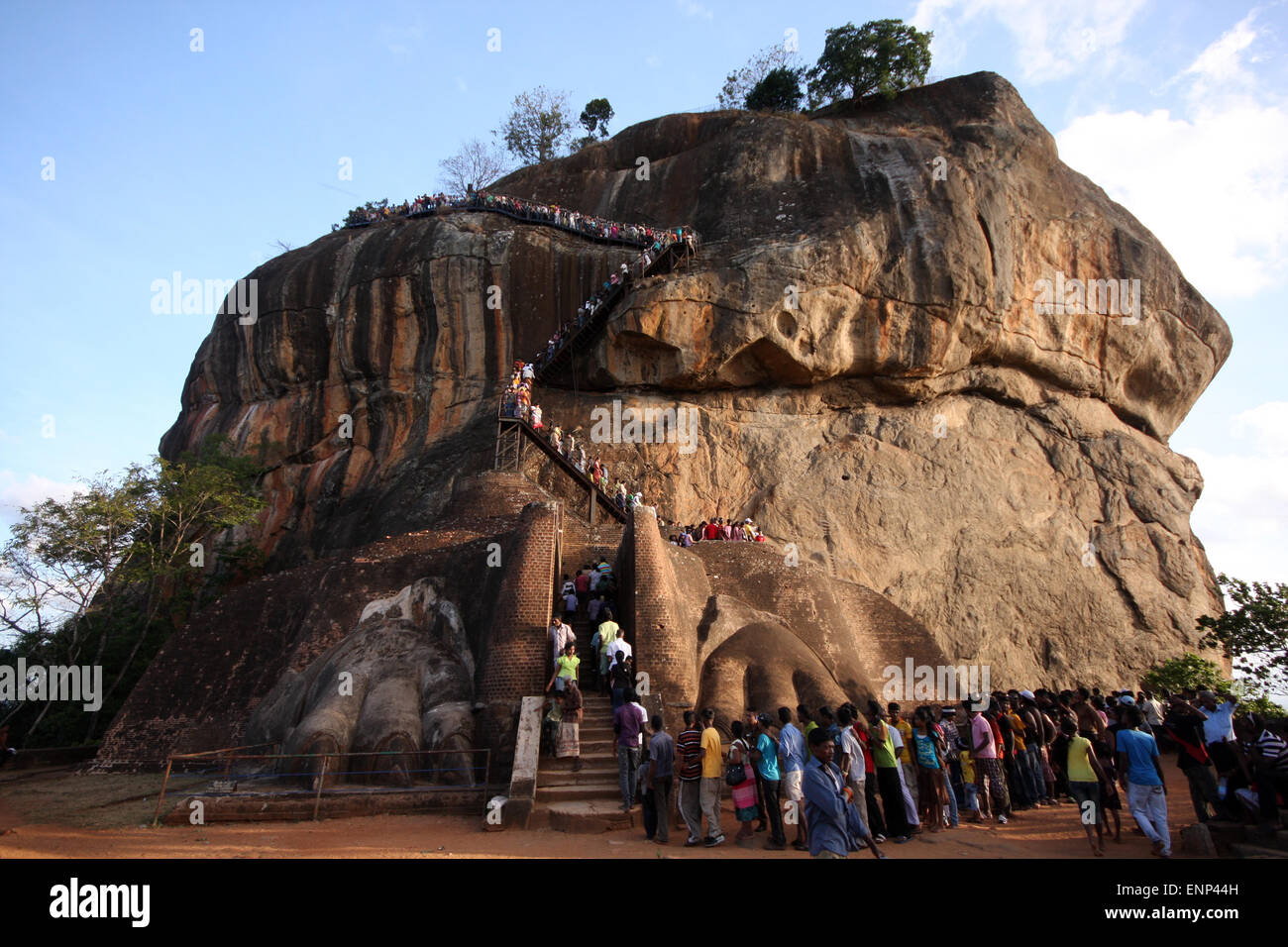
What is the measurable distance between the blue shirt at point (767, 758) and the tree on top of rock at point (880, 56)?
1229 inches

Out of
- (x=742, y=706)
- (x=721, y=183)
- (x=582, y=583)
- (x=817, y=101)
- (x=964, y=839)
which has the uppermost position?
(x=817, y=101)

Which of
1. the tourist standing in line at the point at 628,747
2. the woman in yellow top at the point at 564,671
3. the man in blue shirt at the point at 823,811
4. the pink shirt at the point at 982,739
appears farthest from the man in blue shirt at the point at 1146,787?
the woman in yellow top at the point at 564,671

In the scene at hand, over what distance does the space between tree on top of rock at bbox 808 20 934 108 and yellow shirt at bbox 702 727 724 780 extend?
31.4 metres

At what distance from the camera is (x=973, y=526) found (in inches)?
994

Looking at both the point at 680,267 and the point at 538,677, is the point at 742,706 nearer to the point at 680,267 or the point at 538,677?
the point at 538,677

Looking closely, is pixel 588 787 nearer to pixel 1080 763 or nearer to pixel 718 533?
pixel 1080 763

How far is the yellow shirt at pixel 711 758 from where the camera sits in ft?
28.9

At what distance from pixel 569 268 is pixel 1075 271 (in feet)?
56.3

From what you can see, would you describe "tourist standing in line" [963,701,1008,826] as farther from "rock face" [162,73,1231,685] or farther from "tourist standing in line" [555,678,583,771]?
"rock face" [162,73,1231,685]

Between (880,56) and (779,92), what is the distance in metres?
4.87

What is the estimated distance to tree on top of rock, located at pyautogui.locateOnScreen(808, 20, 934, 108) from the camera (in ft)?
111

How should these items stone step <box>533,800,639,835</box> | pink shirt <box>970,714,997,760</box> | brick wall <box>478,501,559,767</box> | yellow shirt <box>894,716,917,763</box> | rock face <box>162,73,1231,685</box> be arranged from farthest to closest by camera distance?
rock face <box>162,73,1231,685</box>
brick wall <box>478,501,559,767</box>
pink shirt <box>970,714,997,760</box>
yellow shirt <box>894,716,917,763</box>
stone step <box>533,800,639,835</box>

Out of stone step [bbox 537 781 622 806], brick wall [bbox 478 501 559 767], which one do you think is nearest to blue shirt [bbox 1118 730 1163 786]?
stone step [bbox 537 781 622 806]

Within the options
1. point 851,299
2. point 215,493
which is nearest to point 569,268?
point 851,299
